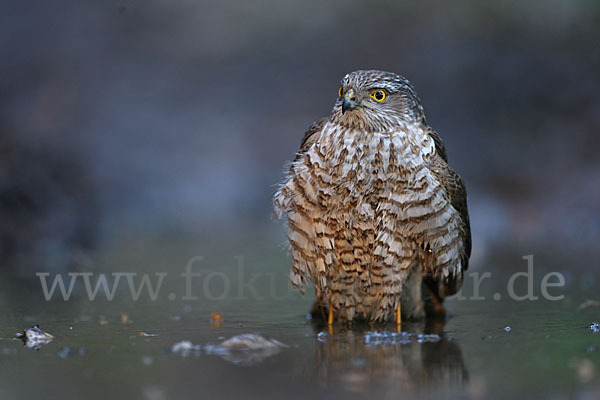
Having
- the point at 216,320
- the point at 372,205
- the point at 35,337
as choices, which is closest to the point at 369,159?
the point at 372,205

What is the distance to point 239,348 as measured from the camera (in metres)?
4.13

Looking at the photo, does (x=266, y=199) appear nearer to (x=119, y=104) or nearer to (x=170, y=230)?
(x=170, y=230)

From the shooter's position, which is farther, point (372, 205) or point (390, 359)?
point (372, 205)

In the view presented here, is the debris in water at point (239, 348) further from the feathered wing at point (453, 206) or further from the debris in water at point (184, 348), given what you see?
the feathered wing at point (453, 206)

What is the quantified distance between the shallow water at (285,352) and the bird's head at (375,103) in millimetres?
1243

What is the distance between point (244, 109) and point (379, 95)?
11174 millimetres

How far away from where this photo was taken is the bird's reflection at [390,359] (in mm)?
3420

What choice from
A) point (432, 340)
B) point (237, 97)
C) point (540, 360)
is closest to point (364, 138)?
point (432, 340)

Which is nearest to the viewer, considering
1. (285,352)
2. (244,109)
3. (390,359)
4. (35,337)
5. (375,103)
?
(390,359)

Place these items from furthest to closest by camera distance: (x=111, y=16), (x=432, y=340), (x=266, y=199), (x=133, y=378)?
1. (x=111, y=16)
2. (x=266, y=199)
3. (x=432, y=340)
4. (x=133, y=378)

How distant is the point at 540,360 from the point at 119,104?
1350 cm

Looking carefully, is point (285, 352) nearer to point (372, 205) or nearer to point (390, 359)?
point (390, 359)

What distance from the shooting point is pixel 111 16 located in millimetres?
18656

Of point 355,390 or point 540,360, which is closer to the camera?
point 355,390
